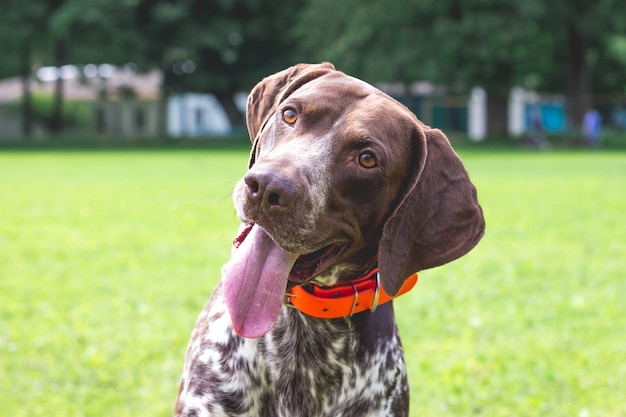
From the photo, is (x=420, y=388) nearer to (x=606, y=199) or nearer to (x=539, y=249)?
(x=539, y=249)

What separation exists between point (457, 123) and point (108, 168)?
132 ft

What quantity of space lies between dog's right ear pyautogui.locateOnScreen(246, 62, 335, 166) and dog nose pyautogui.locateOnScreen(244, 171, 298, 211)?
673 millimetres

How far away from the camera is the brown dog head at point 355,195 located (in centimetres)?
312

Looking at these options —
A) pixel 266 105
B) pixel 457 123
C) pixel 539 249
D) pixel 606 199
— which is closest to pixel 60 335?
pixel 266 105

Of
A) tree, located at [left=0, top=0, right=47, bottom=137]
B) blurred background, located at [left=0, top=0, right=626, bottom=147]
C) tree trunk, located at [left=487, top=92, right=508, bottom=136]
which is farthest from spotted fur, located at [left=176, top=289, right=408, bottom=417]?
tree, located at [left=0, top=0, right=47, bottom=137]

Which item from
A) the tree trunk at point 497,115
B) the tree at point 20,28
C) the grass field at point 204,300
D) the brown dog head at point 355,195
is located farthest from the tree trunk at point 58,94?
the brown dog head at point 355,195

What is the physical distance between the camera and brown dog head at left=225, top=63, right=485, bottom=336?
123 inches

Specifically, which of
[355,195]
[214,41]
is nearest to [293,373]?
[355,195]

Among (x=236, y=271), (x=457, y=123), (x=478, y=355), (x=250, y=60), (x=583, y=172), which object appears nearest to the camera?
(x=236, y=271)

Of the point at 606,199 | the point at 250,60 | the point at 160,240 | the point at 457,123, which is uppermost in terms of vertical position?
the point at 160,240

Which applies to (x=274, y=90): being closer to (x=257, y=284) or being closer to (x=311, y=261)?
(x=311, y=261)

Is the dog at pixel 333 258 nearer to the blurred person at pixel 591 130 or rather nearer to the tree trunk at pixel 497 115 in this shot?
the blurred person at pixel 591 130

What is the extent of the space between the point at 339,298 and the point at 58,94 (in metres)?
48.4

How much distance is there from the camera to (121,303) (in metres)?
7.84
